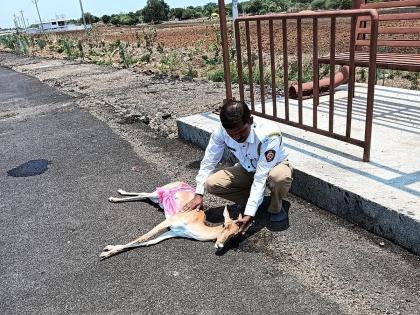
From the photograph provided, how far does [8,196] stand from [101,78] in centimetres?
777

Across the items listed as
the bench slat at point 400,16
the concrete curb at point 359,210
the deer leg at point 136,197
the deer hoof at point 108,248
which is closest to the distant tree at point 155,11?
the bench slat at point 400,16

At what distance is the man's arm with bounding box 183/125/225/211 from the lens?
10.6ft

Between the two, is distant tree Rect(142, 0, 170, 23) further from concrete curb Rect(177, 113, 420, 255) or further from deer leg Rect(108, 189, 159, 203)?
concrete curb Rect(177, 113, 420, 255)

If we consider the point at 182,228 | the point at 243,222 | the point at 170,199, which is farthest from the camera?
the point at 170,199

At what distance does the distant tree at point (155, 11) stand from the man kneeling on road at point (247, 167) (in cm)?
7976

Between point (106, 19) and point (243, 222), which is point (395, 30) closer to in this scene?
point (243, 222)

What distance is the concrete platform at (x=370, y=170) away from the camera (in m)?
2.76

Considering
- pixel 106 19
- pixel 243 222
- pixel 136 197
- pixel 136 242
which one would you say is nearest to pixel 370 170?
pixel 243 222

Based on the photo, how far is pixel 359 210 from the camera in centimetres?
296

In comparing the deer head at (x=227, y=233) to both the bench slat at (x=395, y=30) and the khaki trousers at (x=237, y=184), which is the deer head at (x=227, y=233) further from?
the bench slat at (x=395, y=30)

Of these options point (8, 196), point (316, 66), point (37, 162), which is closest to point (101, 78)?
point (37, 162)

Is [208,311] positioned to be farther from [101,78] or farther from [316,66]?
[101,78]

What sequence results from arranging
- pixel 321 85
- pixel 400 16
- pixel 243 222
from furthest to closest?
pixel 321 85 < pixel 400 16 < pixel 243 222

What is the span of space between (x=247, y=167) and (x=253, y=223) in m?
0.43
